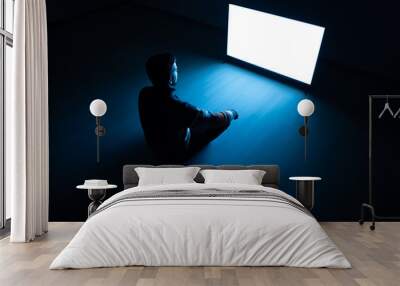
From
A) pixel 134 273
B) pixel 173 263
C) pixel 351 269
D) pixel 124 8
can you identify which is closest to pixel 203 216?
pixel 173 263

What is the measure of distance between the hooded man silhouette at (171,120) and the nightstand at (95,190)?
0.90 meters

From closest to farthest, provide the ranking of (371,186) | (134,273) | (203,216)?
(134,273), (203,216), (371,186)

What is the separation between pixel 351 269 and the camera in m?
4.26

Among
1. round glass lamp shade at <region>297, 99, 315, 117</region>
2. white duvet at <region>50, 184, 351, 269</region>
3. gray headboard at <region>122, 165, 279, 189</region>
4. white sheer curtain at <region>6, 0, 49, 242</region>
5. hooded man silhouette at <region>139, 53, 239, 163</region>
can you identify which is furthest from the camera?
hooded man silhouette at <region>139, 53, 239, 163</region>

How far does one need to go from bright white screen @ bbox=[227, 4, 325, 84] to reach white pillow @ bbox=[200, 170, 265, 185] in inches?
58.4

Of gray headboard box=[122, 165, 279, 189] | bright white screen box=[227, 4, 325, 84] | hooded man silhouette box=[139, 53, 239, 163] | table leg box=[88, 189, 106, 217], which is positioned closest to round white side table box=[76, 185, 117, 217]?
table leg box=[88, 189, 106, 217]

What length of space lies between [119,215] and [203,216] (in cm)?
68

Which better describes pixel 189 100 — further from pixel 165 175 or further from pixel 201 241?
pixel 201 241

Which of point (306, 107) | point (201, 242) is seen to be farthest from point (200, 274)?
point (306, 107)

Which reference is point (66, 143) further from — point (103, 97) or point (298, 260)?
point (298, 260)

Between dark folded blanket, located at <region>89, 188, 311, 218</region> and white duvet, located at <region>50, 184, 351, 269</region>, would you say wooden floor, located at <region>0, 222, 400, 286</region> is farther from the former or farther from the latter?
dark folded blanket, located at <region>89, 188, 311, 218</region>

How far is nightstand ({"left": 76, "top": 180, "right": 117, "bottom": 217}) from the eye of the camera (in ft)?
21.6

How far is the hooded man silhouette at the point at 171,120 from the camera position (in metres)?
7.23

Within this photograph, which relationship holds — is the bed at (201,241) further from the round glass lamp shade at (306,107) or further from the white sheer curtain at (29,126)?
the round glass lamp shade at (306,107)
